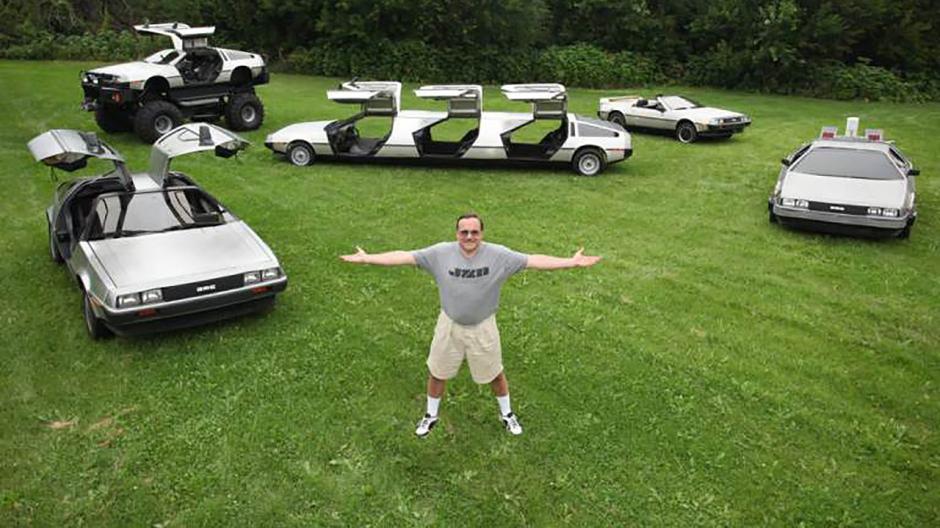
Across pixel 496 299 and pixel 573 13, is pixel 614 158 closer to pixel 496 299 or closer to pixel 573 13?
pixel 496 299

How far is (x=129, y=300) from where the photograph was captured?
612 centimetres

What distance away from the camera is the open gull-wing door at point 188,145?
7.68m

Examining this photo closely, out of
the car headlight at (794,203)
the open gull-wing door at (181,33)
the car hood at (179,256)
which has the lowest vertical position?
the car headlight at (794,203)

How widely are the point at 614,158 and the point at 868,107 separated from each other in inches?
655

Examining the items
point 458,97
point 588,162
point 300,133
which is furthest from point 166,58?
point 588,162

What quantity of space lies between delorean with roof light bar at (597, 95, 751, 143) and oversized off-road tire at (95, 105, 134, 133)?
1174 centimetres

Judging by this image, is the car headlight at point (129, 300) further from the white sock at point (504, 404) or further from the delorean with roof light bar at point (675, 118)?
the delorean with roof light bar at point (675, 118)

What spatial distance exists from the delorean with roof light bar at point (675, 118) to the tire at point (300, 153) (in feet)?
28.5

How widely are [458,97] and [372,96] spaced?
159 centimetres

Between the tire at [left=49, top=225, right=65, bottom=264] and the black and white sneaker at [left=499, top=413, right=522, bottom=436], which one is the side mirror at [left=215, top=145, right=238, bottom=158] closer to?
the tire at [left=49, top=225, right=65, bottom=264]

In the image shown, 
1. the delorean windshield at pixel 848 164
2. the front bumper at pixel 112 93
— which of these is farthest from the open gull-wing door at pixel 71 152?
the delorean windshield at pixel 848 164

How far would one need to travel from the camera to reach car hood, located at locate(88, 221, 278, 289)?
251 inches

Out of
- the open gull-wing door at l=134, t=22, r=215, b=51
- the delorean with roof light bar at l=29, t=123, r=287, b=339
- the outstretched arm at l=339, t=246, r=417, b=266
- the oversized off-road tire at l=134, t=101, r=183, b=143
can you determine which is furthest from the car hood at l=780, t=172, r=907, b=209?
the open gull-wing door at l=134, t=22, r=215, b=51

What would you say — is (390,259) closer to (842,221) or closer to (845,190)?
(842,221)
